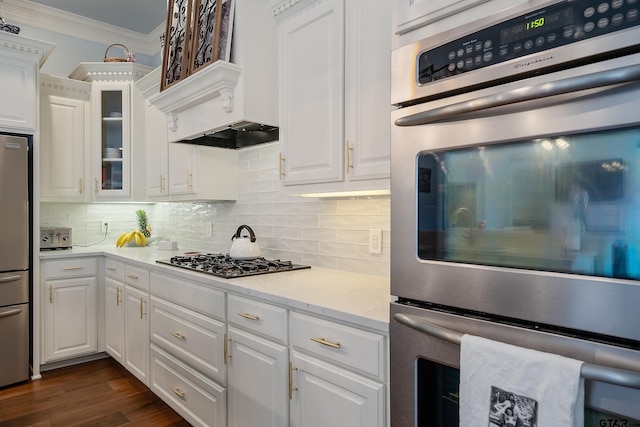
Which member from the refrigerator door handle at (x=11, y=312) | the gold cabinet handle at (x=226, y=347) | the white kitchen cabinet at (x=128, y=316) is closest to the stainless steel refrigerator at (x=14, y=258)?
the refrigerator door handle at (x=11, y=312)

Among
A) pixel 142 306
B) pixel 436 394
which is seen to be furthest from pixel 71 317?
pixel 436 394

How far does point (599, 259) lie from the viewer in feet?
2.56

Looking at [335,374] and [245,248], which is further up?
[245,248]

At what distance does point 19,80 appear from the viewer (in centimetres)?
284

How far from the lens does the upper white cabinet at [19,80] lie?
276 centimetres

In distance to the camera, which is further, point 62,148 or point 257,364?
point 62,148

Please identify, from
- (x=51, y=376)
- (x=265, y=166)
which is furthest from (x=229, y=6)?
(x=51, y=376)

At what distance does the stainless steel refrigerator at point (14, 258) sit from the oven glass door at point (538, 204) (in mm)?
2920

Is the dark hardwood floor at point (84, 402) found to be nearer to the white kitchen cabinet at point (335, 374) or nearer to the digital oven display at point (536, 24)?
the white kitchen cabinet at point (335, 374)

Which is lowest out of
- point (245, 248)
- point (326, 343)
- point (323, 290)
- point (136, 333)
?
point (136, 333)

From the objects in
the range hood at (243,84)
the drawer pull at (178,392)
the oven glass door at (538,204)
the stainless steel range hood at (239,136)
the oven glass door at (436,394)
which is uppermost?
the range hood at (243,84)

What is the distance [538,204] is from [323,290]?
1.02 meters

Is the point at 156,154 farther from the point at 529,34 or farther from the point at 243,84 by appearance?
the point at 529,34

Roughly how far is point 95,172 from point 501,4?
138 inches
